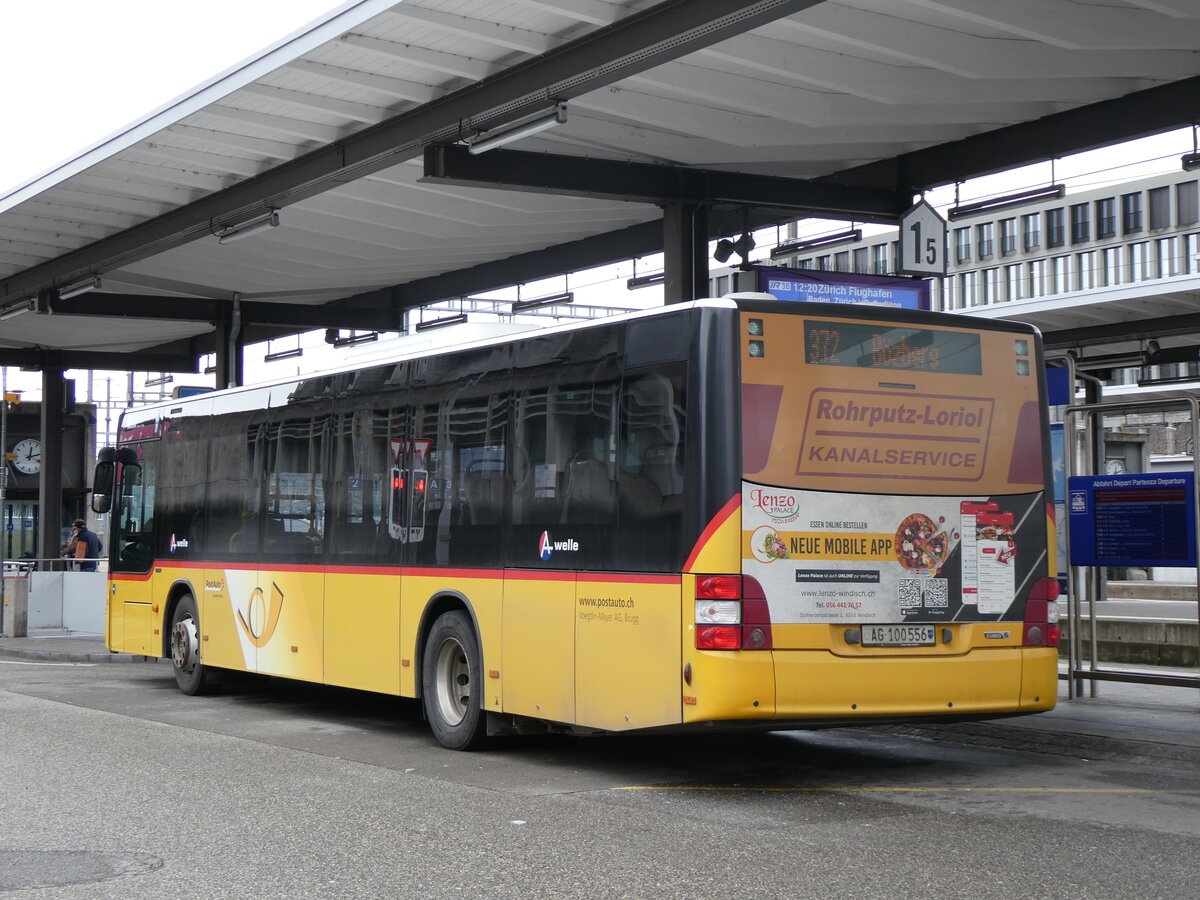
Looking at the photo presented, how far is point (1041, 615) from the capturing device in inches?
395

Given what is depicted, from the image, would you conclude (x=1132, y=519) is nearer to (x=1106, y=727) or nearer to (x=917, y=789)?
(x=1106, y=727)

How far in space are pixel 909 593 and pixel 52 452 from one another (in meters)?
28.5

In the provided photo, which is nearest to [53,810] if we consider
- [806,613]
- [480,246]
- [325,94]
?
[806,613]

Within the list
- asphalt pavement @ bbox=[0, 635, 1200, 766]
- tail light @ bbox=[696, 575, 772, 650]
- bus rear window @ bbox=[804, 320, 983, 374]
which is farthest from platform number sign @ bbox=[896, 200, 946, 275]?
tail light @ bbox=[696, 575, 772, 650]

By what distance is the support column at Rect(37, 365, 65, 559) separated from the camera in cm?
3359

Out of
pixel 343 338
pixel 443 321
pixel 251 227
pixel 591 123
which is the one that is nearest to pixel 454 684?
pixel 591 123

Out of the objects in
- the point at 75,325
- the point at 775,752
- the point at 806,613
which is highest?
the point at 75,325

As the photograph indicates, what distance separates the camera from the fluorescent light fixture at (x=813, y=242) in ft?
61.2

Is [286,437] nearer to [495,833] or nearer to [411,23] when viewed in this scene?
[411,23]

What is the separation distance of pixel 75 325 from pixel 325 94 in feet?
57.5

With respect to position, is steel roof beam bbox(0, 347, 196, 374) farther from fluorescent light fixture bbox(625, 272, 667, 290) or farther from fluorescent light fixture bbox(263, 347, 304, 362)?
fluorescent light fixture bbox(625, 272, 667, 290)

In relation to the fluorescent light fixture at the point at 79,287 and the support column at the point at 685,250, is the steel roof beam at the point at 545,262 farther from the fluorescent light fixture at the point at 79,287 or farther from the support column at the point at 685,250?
the fluorescent light fixture at the point at 79,287

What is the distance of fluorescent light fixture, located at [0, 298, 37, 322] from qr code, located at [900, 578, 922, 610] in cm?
1812

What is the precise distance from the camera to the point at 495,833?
7.76m
